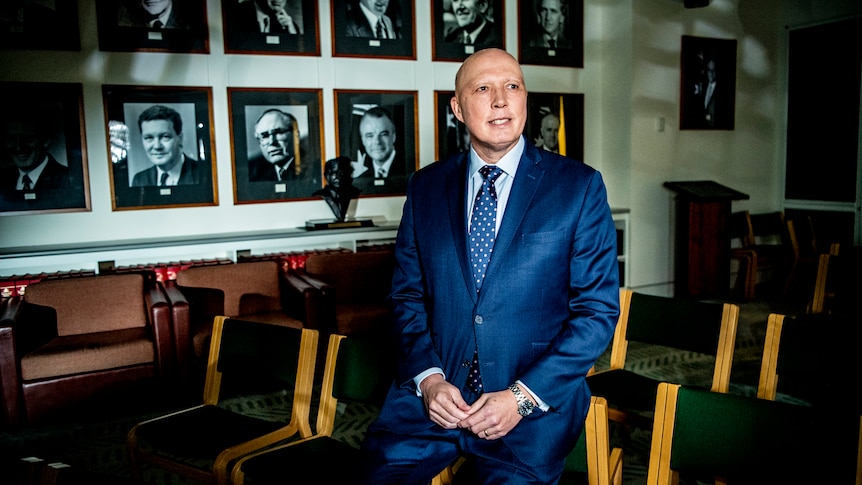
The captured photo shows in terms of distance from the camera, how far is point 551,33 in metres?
6.62

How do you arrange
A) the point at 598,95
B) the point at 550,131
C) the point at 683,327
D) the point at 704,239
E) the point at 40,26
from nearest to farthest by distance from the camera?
the point at 683,327 < the point at 40,26 < the point at 704,239 < the point at 550,131 < the point at 598,95

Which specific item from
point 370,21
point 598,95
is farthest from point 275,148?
point 598,95

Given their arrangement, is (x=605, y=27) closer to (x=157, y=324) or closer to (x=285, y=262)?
(x=285, y=262)

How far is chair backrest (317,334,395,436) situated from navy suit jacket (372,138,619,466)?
409 mm

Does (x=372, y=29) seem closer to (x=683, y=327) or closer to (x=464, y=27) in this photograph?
(x=464, y=27)

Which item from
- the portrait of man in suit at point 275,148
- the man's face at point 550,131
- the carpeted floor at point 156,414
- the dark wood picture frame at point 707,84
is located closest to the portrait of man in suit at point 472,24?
the man's face at point 550,131

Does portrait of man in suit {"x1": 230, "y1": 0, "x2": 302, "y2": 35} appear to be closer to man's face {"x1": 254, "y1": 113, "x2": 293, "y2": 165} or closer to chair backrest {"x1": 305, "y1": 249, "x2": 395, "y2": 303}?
man's face {"x1": 254, "y1": 113, "x2": 293, "y2": 165}

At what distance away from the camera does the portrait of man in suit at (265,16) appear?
5340mm

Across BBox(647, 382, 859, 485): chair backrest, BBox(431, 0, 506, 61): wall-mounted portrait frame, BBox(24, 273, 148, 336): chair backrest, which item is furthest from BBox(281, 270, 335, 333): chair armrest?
BBox(647, 382, 859, 485): chair backrest

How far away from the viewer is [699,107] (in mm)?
7051

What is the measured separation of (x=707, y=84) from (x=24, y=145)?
6591 millimetres

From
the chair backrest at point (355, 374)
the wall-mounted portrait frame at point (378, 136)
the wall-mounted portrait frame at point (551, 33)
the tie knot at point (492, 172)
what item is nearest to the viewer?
the tie knot at point (492, 172)

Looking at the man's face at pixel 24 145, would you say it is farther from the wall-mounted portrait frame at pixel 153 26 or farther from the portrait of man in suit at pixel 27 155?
the wall-mounted portrait frame at pixel 153 26

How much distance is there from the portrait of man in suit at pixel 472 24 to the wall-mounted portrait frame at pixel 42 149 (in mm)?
3325
